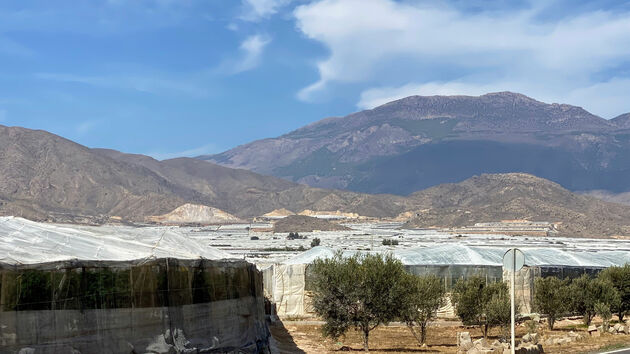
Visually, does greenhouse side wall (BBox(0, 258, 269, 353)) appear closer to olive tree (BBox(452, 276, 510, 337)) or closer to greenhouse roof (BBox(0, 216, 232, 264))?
greenhouse roof (BBox(0, 216, 232, 264))

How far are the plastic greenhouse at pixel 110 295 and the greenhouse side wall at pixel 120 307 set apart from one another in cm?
2

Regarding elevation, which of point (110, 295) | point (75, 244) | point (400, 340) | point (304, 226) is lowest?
point (400, 340)

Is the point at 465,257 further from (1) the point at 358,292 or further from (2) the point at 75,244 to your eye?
(2) the point at 75,244

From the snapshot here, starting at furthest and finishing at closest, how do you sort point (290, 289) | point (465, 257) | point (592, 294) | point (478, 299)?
1. point (465, 257)
2. point (290, 289)
3. point (592, 294)
4. point (478, 299)

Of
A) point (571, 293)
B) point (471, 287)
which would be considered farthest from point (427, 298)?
point (571, 293)

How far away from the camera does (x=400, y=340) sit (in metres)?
32.3

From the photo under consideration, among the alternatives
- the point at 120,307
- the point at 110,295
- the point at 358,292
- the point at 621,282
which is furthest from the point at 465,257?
the point at 110,295

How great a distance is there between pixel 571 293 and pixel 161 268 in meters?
21.7

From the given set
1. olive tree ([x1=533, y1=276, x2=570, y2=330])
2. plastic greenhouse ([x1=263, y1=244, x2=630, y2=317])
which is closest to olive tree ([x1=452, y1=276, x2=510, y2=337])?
olive tree ([x1=533, y1=276, x2=570, y2=330])

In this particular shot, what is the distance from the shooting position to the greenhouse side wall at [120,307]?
51.5 feet

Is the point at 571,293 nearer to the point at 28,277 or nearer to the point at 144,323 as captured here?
the point at 144,323

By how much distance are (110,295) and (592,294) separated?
2433 centimetres

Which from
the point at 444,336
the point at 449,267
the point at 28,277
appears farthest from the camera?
the point at 449,267

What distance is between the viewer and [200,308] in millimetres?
19500
